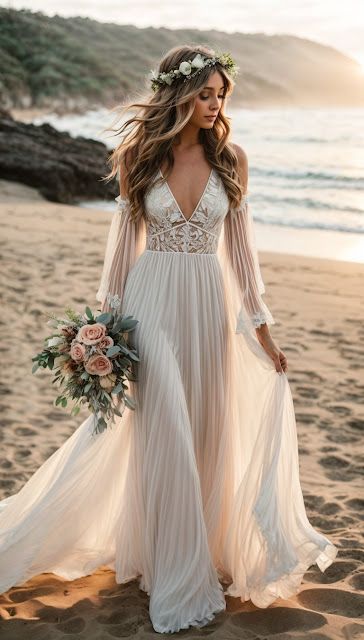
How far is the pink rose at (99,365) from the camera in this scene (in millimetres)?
3279

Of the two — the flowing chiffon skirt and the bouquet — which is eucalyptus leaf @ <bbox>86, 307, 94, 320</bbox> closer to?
the bouquet

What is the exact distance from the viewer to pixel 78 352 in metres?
3.32

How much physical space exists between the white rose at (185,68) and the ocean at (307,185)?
2127 mm

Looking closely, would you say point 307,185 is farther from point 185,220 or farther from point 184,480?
point 184,480

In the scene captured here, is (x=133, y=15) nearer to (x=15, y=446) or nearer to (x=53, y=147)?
(x=53, y=147)

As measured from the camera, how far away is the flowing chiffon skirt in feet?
10.9

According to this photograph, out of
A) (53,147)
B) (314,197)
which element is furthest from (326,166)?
(53,147)

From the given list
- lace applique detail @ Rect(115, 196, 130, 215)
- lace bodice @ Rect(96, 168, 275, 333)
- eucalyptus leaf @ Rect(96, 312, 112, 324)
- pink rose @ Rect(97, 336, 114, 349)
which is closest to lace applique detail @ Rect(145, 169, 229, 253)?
lace bodice @ Rect(96, 168, 275, 333)

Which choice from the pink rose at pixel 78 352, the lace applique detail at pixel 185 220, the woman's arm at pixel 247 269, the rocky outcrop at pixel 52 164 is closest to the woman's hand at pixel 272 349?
the woman's arm at pixel 247 269

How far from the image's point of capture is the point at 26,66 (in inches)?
2510

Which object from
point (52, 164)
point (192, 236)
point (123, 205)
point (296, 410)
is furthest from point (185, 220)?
point (52, 164)

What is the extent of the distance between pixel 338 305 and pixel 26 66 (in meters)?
59.2

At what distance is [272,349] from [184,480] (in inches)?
28.0

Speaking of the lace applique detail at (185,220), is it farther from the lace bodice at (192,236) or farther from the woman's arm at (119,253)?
the woman's arm at (119,253)
